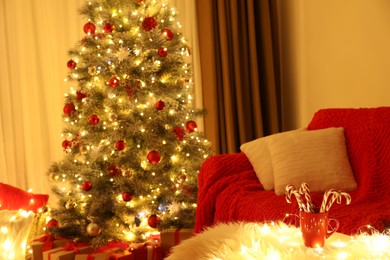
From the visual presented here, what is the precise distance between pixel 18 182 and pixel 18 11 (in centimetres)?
147

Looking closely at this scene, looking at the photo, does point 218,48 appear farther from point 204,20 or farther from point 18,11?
point 18,11

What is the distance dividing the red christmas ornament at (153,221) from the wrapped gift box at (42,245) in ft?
1.56

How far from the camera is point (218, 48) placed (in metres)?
3.69

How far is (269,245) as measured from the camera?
1.17 m

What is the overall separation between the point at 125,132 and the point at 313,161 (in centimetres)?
105

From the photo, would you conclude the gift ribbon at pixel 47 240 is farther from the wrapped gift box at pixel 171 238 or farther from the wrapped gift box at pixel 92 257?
the wrapped gift box at pixel 171 238

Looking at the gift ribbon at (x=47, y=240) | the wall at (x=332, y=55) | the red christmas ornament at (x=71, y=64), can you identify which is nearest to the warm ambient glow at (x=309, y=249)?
the gift ribbon at (x=47, y=240)

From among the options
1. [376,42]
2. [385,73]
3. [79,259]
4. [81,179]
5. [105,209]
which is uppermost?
[376,42]

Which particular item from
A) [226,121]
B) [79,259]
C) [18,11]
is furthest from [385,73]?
[18,11]

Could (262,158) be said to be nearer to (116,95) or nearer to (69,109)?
(116,95)

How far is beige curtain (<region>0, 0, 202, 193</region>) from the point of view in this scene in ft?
11.5

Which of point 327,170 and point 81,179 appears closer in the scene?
point 327,170

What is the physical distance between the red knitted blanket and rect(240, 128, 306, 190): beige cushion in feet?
0.13

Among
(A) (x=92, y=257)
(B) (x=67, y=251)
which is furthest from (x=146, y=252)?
(B) (x=67, y=251)
